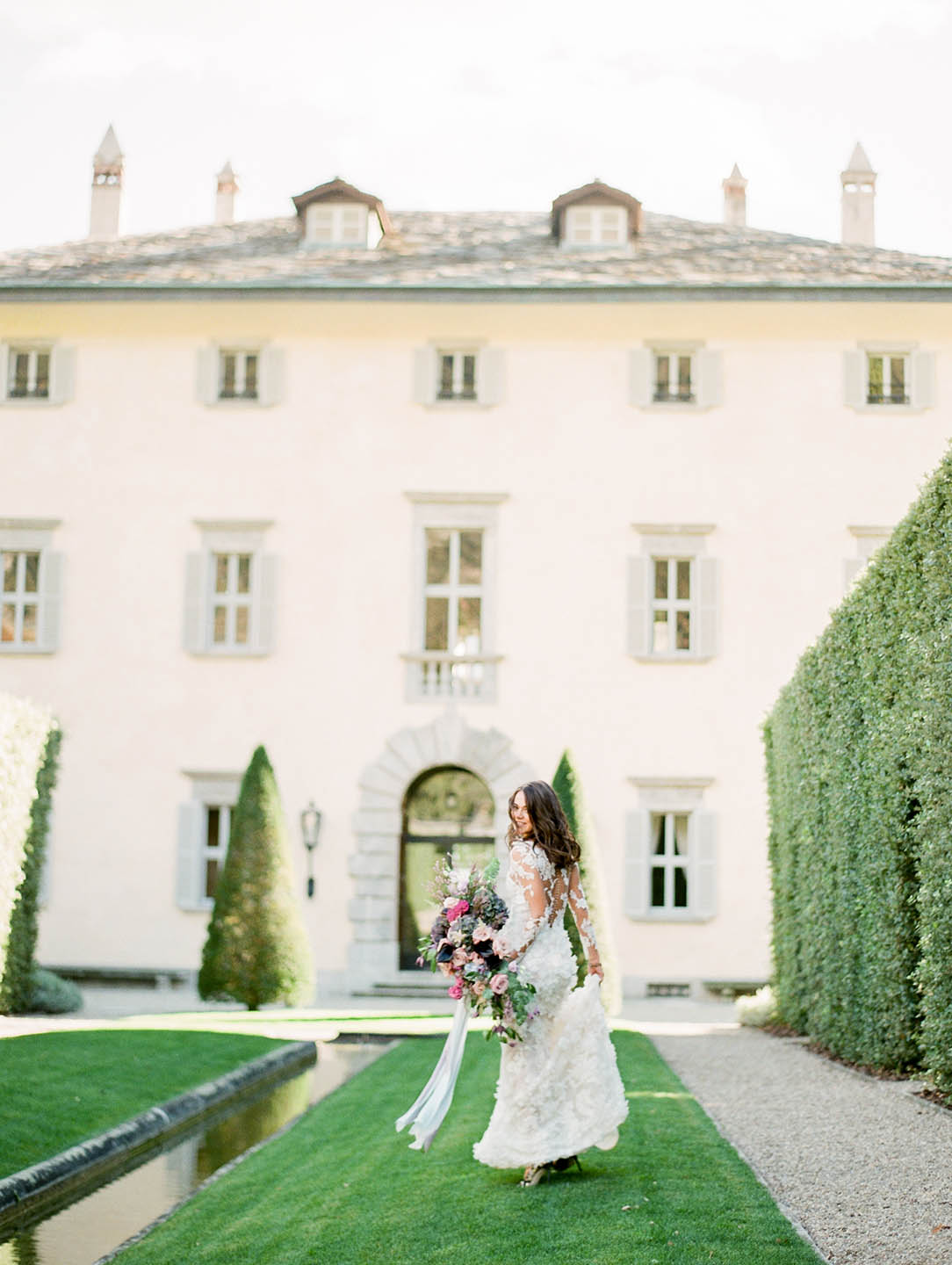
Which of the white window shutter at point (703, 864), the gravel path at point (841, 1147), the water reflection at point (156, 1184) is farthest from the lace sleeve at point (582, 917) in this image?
the white window shutter at point (703, 864)


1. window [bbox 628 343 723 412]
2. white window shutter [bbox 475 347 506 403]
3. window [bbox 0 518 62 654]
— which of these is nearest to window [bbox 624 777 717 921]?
window [bbox 628 343 723 412]

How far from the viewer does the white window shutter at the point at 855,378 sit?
74.0 ft

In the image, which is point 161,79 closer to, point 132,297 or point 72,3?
point 72,3

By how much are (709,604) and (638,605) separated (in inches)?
41.1

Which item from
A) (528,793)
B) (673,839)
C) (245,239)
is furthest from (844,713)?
(245,239)

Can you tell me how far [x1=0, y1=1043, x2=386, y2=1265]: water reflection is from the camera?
262 inches

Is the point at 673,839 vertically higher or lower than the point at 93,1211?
higher

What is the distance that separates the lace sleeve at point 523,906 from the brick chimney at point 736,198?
23769mm

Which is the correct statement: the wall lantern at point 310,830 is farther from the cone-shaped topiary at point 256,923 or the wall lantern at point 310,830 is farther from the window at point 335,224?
the window at point 335,224

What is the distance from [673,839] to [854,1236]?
16.1 m

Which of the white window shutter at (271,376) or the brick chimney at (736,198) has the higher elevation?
the brick chimney at (736,198)

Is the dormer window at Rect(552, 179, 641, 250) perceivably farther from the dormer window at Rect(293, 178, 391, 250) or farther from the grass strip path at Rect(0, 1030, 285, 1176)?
the grass strip path at Rect(0, 1030, 285, 1176)

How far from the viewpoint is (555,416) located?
22.8 m

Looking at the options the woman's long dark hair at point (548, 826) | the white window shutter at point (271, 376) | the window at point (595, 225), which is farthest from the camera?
the window at point (595, 225)
